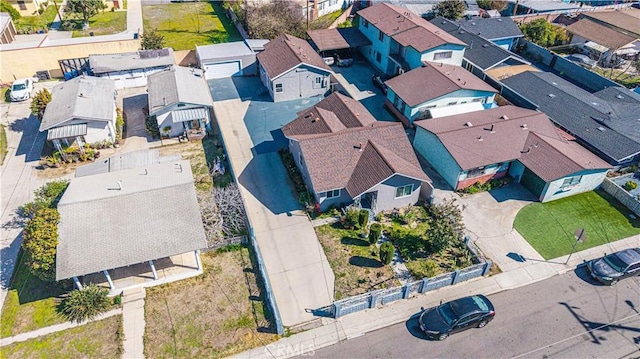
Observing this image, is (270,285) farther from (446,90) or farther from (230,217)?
(446,90)

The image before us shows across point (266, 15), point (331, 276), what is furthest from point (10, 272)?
point (266, 15)

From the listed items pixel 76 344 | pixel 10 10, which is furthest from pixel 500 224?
pixel 10 10

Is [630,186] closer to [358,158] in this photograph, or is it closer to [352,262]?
[358,158]

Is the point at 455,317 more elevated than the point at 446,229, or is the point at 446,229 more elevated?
the point at 446,229

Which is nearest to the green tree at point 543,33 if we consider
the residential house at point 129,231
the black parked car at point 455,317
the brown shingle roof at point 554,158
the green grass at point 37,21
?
the brown shingle roof at point 554,158

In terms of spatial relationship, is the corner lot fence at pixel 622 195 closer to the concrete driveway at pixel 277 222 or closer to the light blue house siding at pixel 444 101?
the light blue house siding at pixel 444 101

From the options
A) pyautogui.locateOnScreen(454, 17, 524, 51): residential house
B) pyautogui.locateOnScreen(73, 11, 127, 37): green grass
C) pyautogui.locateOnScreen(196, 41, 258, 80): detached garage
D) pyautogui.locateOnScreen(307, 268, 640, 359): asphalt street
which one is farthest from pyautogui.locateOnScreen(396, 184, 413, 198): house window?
pyautogui.locateOnScreen(73, 11, 127, 37): green grass
